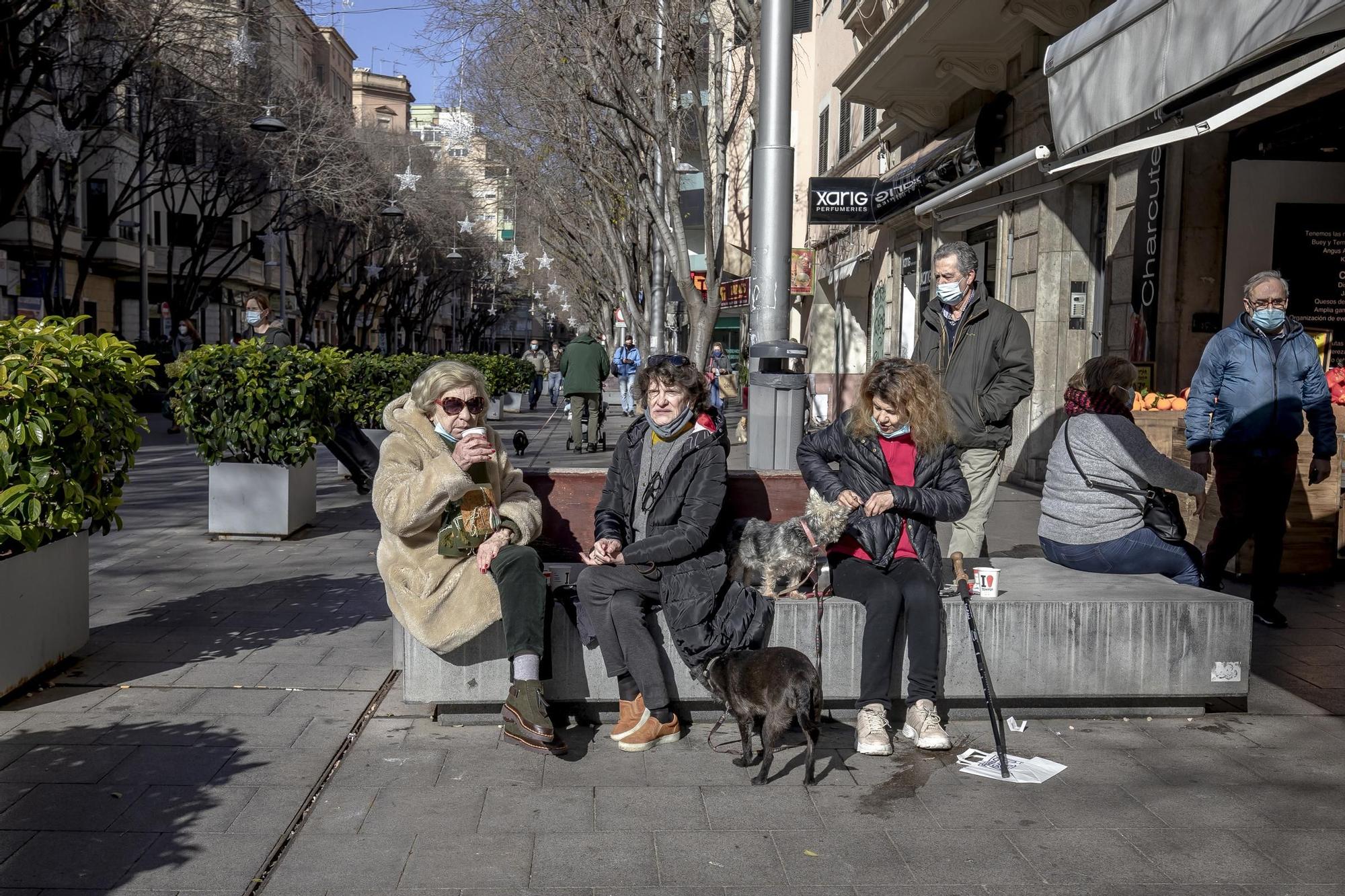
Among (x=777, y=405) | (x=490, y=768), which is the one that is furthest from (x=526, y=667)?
(x=777, y=405)

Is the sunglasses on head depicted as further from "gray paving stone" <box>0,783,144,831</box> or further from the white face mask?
the white face mask

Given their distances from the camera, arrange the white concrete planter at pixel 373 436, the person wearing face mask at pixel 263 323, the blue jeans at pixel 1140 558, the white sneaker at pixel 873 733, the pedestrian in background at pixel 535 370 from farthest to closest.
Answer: the pedestrian in background at pixel 535 370 < the white concrete planter at pixel 373 436 < the person wearing face mask at pixel 263 323 < the blue jeans at pixel 1140 558 < the white sneaker at pixel 873 733

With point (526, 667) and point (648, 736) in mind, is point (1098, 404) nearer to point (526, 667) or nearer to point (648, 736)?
point (648, 736)

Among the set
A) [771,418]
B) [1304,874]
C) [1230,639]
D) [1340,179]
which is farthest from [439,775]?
[1340,179]

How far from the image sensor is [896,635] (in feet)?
16.1

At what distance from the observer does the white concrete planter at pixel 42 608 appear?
5129 mm

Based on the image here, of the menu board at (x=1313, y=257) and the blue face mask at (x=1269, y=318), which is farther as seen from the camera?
the menu board at (x=1313, y=257)

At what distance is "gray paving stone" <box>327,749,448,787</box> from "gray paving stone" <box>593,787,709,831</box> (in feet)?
2.04

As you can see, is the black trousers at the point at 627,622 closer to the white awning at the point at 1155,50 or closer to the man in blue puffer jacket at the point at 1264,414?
the white awning at the point at 1155,50

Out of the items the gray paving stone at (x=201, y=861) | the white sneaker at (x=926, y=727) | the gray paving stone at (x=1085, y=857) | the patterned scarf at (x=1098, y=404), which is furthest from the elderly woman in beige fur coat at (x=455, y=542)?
the patterned scarf at (x=1098, y=404)

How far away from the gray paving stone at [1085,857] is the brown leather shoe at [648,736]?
1.37m

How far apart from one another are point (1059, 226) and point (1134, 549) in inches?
292

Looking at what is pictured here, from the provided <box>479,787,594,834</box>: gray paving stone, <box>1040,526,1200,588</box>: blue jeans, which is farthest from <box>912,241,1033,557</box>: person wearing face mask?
<box>479,787,594,834</box>: gray paving stone

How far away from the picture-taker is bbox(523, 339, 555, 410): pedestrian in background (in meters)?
35.4
